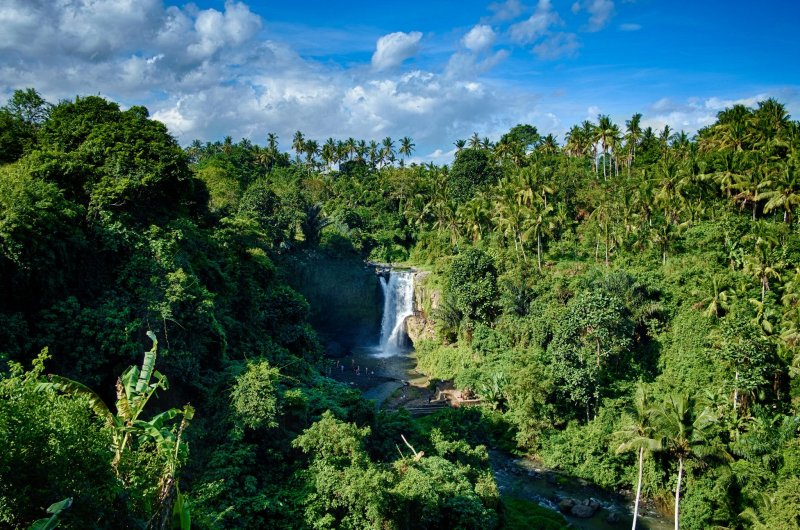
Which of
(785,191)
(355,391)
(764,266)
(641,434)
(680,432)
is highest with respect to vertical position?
(785,191)

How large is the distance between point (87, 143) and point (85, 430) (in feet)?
67.0

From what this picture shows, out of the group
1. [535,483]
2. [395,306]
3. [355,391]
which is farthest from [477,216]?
[355,391]

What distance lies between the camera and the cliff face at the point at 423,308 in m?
49.6

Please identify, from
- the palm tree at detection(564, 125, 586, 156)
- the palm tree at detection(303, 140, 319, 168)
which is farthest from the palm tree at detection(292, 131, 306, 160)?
the palm tree at detection(564, 125, 586, 156)

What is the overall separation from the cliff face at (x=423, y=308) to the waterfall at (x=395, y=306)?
70cm

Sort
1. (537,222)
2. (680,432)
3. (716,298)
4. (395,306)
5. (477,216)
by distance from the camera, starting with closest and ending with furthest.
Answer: (680,432) → (716,298) → (537,222) → (477,216) → (395,306)

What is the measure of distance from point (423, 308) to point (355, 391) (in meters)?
27.3

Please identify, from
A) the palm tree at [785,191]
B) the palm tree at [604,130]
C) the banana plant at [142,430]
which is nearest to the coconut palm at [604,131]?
the palm tree at [604,130]

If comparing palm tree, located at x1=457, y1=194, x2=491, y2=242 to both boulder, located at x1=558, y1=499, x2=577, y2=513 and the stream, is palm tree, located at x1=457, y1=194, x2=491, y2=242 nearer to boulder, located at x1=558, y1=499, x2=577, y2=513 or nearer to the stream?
the stream

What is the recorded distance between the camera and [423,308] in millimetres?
52031

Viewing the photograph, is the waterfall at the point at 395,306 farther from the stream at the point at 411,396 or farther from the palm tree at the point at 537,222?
the palm tree at the point at 537,222

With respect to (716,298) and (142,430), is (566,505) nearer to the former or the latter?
(716,298)

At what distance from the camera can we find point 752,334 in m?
27.1

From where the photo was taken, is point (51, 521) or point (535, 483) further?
point (535, 483)
